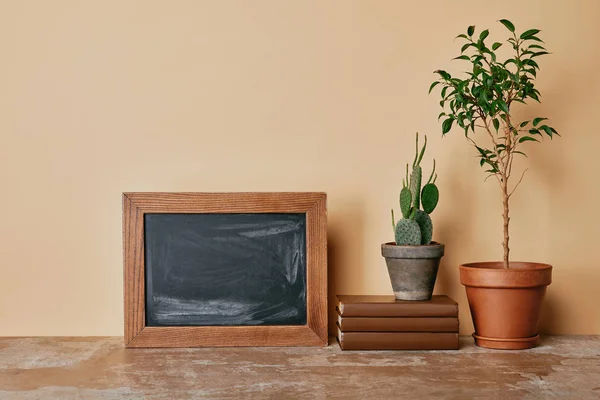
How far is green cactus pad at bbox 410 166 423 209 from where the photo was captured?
6.43ft

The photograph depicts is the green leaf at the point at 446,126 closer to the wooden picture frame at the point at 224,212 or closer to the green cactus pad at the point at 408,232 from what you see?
the green cactus pad at the point at 408,232

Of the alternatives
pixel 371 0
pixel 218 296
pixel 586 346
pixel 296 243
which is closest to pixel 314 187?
pixel 296 243

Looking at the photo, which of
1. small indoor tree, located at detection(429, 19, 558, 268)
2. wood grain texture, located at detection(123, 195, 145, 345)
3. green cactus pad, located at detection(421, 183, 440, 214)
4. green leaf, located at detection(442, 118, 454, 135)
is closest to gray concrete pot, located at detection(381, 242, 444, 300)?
green cactus pad, located at detection(421, 183, 440, 214)

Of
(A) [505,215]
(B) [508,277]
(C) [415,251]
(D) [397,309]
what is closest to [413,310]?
(D) [397,309]

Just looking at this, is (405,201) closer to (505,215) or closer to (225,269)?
(505,215)

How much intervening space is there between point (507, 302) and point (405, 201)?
379 mm

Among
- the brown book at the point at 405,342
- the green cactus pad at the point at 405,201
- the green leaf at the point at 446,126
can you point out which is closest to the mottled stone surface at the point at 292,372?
the brown book at the point at 405,342

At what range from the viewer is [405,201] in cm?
197

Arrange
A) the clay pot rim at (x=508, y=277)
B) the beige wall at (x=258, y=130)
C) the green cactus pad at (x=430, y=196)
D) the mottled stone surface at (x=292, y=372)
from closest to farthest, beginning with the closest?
the mottled stone surface at (x=292, y=372), the clay pot rim at (x=508, y=277), the green cactus pad at (x=430, y=196), the beige wall at (x=258, y=130)

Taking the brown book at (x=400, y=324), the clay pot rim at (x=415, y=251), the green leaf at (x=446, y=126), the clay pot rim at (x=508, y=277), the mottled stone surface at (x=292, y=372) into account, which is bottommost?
the mottled stone surface at (x=292, y=372)

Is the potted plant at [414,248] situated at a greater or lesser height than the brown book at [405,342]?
greater

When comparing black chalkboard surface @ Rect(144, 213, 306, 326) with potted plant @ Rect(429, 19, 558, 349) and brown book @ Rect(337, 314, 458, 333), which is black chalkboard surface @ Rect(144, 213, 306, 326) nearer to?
brown book @ Rect(337, 314, 458, 333)

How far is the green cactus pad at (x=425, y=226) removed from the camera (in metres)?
1.99

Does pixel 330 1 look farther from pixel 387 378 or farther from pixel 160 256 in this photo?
pixel 387 378
